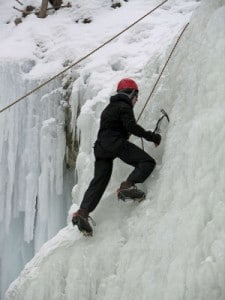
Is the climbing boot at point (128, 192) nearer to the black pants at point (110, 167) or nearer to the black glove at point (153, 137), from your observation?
the black pants at point (110, 167)

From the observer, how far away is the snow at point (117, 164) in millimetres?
4141

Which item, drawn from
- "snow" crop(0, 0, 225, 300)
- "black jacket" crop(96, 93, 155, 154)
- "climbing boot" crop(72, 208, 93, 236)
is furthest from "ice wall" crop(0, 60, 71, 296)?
"black jacket" crop(96, 93, 155, 154)

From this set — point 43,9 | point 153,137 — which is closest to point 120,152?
point 153,137

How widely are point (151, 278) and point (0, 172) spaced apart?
463 cm

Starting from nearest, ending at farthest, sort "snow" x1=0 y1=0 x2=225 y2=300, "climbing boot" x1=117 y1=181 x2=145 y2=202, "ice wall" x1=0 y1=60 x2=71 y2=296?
"snow" x1=0 y1=0 x2=225 y2=300 → "climbing boot" x1=117 y1=181 x2=145 y2=202 → "ice wall" x1=0 y1=60 x2=71 y2=296

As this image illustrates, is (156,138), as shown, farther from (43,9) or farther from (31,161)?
(43,9)

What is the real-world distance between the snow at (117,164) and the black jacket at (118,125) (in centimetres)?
35

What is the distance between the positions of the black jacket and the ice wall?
10.3 ft

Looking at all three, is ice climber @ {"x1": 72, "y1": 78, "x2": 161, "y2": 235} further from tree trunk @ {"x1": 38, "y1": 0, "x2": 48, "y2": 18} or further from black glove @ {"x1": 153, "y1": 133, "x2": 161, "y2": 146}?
tree trunk @ {"x1": 38, "y1": 0, "x2": 48, "y2": 18}

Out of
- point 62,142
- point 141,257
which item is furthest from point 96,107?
point 141,257

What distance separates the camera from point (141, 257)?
176 inches

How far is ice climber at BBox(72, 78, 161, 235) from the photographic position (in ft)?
15.8

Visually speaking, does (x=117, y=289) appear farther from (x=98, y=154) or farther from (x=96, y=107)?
(x=96, y=107)

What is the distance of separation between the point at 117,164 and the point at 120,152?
0.60 metres
